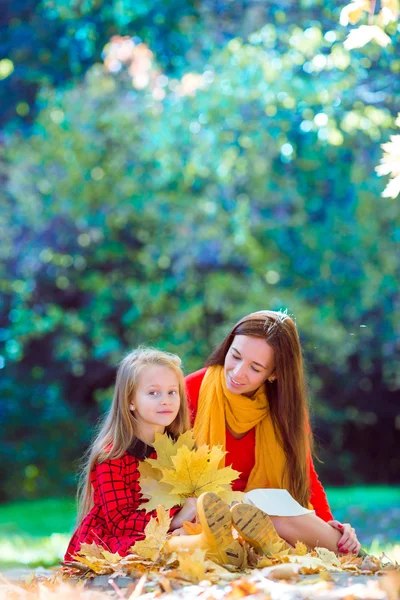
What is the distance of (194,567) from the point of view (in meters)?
2.22

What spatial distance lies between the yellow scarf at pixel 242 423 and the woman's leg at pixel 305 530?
1.19ft

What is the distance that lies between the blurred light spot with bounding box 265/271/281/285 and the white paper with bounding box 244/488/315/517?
261 inches

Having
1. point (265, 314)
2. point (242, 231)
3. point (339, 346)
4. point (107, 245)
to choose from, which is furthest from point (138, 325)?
point (265, 314)

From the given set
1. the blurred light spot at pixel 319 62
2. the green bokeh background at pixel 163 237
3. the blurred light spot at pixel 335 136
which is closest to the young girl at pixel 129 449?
the blurred light spot at pixel 335 136

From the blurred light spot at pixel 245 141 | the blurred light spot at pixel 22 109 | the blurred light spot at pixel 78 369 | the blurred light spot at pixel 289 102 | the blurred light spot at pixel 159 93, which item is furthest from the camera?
the blurred light spot at pixel 78 369

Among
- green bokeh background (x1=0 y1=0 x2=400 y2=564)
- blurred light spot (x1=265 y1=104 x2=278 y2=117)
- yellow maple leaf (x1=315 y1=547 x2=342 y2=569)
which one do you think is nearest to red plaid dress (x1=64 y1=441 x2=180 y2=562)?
yellow maple leaf (x1=315 y1=547 x2=342 y2=569)

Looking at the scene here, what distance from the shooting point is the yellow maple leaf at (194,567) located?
2.22 meters

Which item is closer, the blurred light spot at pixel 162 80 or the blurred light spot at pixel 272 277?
the blurred light spot at pixel 162 80

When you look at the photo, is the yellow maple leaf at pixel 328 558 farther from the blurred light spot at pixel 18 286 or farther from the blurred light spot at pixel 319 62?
the blurred light spot at pixel 18 286

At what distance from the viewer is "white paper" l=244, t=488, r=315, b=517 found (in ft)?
9.59

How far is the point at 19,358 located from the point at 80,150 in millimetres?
2421

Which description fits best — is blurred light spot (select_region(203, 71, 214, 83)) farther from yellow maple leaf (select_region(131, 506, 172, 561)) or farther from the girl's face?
yellow maple leaf (select_region(131, 506, 172, 561))

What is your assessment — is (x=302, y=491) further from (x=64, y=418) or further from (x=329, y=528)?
(x=64, y=418)

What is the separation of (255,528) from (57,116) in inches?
300
